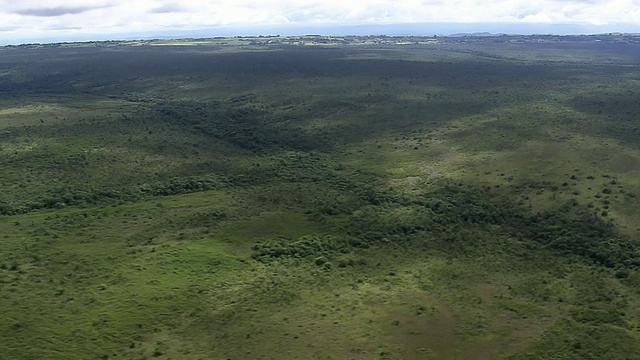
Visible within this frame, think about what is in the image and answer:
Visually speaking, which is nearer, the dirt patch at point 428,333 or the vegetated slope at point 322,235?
the dirt patch at point 428,333

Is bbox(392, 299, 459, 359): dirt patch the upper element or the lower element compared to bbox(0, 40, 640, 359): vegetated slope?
lower

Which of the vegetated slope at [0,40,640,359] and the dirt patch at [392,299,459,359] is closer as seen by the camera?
the dirt patch at [392,299,459,359]

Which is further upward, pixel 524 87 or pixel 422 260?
pixel 524 87

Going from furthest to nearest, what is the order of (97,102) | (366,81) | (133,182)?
(366,81)
(97,102)
(133,182)

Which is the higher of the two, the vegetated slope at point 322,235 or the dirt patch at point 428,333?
the vegetated slope at point 322,235

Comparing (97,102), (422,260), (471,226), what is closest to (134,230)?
(422,260)

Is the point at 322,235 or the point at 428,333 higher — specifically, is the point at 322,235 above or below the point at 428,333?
above

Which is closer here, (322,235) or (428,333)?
(428,333)

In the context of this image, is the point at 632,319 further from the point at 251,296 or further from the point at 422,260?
the point at 251,296
